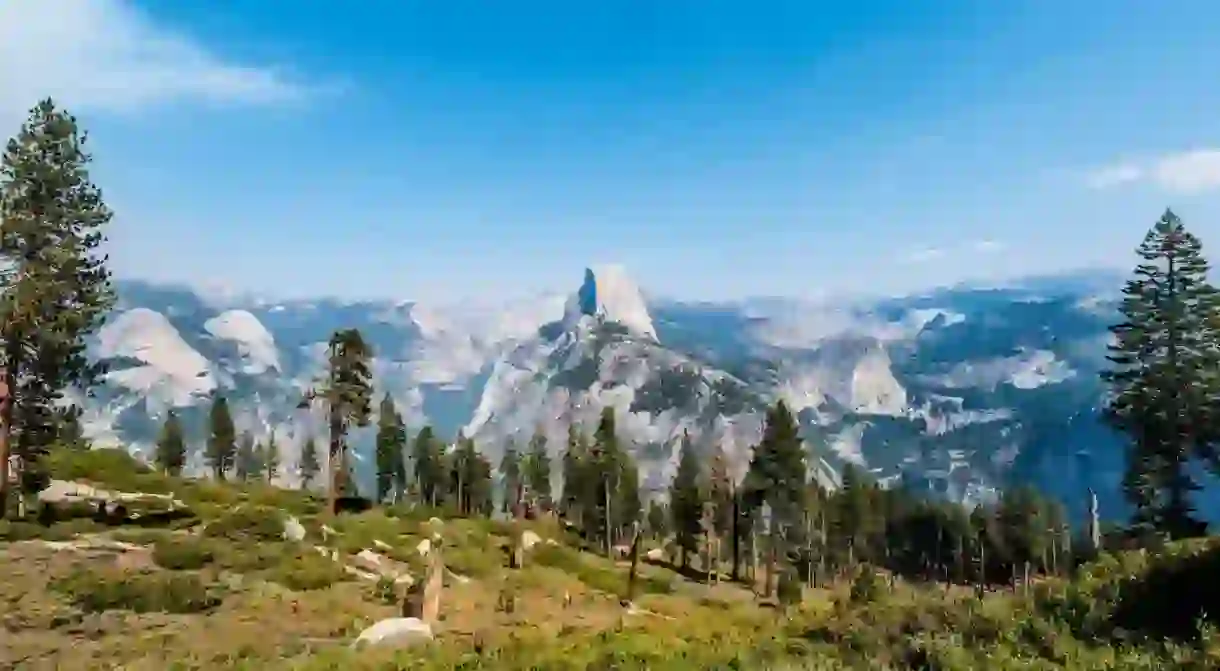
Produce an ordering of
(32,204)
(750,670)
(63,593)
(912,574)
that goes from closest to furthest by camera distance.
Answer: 1. (750,670)
2. (63,593)
3. (32,204)
4. (912,574)

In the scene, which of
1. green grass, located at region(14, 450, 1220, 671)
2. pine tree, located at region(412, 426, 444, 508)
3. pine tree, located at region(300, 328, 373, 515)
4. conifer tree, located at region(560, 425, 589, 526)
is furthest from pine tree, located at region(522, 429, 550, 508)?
green grass, located at region(14, 450, 1220, 671)

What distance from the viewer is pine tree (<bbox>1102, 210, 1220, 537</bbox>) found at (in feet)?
142

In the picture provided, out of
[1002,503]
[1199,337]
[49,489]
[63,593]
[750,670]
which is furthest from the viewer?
[1002,503]

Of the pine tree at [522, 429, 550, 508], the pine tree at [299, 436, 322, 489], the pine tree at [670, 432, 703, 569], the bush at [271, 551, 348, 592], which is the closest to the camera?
the bush at [271, 551, 348, 592]

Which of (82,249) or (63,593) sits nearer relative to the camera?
(63,593)

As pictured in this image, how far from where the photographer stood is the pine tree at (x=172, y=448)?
11238 cm

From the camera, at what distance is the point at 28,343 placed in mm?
33812

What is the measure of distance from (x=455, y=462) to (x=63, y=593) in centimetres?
9461

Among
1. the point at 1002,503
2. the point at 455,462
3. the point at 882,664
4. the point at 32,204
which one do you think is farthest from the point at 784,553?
the point at 882,664

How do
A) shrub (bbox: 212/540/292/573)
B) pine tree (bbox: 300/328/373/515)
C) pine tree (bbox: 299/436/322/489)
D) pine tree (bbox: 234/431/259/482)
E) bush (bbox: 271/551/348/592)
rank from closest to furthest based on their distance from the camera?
1. bush (bbox: 271/551/348/592)
2. shrub (bbox: 212/540/292/573)
3. pine tree (bbox: 300/328/373/515)
4. pine tree (bbox: 299/436/322/489)
5. pine tree (bbox: 234/431/259/482)

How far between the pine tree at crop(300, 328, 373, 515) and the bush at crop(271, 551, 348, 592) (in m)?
27.3

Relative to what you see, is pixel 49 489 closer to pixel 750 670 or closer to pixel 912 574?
pixel 750 670

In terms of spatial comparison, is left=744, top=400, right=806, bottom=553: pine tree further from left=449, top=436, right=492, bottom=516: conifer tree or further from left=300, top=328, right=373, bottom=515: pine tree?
left=449, top=436, right=492, bottom=516: conifer tree

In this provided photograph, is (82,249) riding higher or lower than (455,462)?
higher
